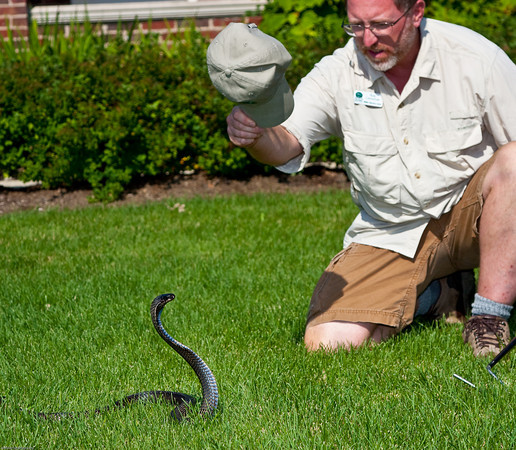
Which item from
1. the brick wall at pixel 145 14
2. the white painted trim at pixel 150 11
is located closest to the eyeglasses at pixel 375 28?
the brick wall at pixel 145 14

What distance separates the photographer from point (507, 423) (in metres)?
2.81

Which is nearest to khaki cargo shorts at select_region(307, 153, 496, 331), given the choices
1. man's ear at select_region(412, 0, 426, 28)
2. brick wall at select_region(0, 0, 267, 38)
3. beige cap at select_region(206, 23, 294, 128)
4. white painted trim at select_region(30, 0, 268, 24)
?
man's ear at select_region(412, 0, 426, 28)

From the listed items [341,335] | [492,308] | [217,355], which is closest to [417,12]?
[492,308]

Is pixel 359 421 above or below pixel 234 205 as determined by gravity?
above

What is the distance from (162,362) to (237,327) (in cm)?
57

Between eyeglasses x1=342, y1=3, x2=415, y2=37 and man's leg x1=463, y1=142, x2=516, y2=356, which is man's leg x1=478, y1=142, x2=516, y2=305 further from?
eyeglasses x1=342, y1=3, x2=415, y2=37

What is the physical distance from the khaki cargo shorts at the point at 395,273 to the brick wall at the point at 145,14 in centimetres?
579

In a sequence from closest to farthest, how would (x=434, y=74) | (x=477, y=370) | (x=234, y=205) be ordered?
(x=477, y=370) < (x=434, y=74) < (x=234, y=205)

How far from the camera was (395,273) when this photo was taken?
407 cm

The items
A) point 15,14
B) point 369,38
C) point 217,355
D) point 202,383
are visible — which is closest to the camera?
point 202,383

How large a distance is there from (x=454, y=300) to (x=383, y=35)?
1.50 m

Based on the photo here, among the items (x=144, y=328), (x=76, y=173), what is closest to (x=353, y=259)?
(x=144, y=328)

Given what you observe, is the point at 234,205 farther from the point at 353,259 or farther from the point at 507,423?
the point at 507,423

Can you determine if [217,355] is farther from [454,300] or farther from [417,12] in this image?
[417,12]
